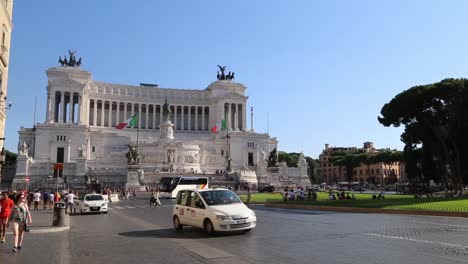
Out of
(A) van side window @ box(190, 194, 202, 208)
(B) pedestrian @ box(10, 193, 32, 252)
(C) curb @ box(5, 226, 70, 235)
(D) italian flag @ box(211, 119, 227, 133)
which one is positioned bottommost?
→ (C) curb @ box(5, 226, 70, 235)

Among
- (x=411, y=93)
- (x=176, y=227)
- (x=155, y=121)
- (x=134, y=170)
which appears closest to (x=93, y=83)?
(x=155, y=121)

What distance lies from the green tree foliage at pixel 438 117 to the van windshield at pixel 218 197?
38.8m

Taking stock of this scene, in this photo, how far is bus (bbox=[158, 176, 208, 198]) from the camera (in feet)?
172

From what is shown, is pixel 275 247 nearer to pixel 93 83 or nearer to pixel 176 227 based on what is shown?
pixel 176 227

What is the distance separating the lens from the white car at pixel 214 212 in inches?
642

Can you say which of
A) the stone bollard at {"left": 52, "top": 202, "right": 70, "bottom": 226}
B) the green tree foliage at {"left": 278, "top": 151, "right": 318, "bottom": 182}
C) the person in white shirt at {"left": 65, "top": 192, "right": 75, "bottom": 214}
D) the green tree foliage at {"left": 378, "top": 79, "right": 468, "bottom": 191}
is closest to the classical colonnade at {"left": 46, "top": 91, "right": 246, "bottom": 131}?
the green tree foliage at {"left": 278, "top": 151, "right": 318, "bottom": 182}

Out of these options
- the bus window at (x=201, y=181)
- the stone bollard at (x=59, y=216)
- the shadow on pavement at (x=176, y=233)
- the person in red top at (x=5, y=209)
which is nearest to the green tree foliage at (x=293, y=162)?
the bus window at (x=201, y=181)

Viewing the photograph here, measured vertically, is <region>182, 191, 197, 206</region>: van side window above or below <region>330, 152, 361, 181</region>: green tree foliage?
below

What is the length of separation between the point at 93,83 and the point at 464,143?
288 feet

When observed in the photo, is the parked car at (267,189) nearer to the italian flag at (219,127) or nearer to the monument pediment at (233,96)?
the italian flag at (219,127)

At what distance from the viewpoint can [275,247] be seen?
13445 mm

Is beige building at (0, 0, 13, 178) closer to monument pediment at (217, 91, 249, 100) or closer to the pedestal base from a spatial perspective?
the pedestal base

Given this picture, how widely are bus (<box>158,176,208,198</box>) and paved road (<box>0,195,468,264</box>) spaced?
3304 centimetres

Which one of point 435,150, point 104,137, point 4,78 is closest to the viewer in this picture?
point 4,78
